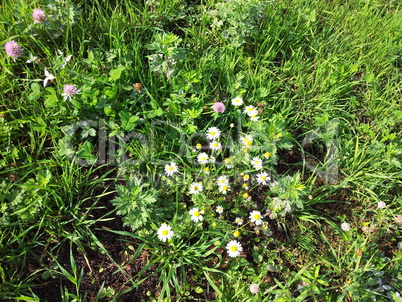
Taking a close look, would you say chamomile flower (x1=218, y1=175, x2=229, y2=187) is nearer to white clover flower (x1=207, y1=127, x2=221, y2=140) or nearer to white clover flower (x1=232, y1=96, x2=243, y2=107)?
white clover flower (x1=207, y1=127, x2=221, y2=140)

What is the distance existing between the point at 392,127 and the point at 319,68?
0.72m

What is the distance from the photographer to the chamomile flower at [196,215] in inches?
68.2

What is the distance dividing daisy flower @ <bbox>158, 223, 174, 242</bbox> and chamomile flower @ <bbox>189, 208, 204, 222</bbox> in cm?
15

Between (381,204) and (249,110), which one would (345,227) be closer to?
(381,204)

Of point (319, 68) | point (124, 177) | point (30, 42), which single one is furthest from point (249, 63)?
point (30, 42)

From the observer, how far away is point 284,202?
1.83m

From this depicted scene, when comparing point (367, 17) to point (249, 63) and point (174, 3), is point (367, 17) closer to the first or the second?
point (249, 63)

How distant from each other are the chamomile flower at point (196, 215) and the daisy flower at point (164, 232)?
147 millimetres

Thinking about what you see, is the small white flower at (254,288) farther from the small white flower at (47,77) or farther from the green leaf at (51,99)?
the small white flower at (47,77)

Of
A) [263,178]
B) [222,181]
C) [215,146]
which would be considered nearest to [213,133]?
[215,146]

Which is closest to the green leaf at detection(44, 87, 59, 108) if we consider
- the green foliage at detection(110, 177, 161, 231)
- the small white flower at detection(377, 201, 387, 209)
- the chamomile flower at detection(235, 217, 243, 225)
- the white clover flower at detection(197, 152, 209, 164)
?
the green foliage at detection(110, 177, 161, 231)

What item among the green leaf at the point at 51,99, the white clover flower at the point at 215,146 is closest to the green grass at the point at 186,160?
the green leaf at the point at 51,99

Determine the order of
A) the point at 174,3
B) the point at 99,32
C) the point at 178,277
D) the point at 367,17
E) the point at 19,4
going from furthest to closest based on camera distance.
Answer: the point at 367,17
the point at 174,3
the point at 99,32
the point at 19,4
the point at 178,277

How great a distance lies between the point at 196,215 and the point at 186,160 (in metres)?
0.43
